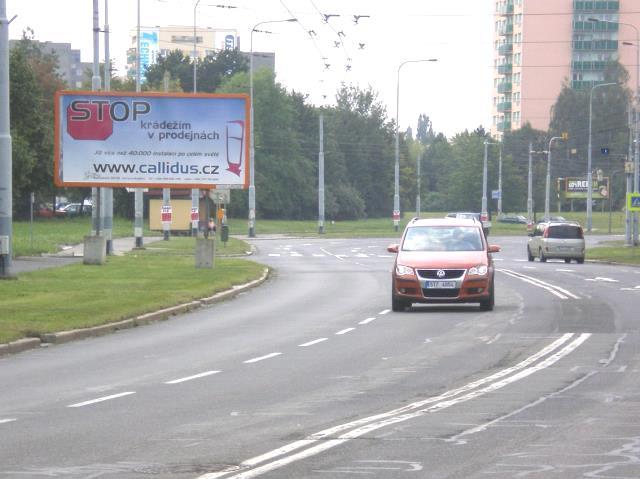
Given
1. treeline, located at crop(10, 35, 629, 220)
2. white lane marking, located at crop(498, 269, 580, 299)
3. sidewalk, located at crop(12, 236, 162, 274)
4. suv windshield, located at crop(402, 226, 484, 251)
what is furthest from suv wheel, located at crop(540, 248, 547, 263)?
treeline, located at crop(10, 35, 629, 220)

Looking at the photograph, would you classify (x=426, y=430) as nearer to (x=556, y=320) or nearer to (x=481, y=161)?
(x=556, y=320)

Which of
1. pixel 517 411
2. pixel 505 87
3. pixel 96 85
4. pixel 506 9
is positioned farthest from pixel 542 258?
pixel 505 87

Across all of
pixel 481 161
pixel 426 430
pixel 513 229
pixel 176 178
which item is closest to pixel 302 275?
pixel 176 178

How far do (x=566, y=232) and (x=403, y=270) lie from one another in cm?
2799

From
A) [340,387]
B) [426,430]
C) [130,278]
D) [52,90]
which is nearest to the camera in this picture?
[426,430]

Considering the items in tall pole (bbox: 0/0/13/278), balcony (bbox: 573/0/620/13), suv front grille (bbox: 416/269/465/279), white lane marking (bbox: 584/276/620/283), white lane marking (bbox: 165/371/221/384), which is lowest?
white lane marking (bbox: 584/276/620/283)

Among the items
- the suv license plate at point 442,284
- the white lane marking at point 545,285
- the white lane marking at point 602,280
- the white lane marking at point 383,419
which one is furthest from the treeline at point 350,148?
the white lane marking at point 383,419

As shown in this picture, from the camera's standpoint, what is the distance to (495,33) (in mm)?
157375

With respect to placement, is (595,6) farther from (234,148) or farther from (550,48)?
(234,148)

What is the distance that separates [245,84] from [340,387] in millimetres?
107542

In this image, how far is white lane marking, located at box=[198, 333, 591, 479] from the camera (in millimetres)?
8672

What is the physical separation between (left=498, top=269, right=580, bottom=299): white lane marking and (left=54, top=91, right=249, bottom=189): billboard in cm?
Result: 871

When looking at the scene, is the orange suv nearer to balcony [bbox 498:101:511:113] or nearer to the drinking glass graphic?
the drinking glass graphic

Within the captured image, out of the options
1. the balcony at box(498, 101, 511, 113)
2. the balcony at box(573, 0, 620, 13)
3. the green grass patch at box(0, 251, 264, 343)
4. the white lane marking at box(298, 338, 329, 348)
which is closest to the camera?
the white lane marking at box(298, 338, 329, 348)
